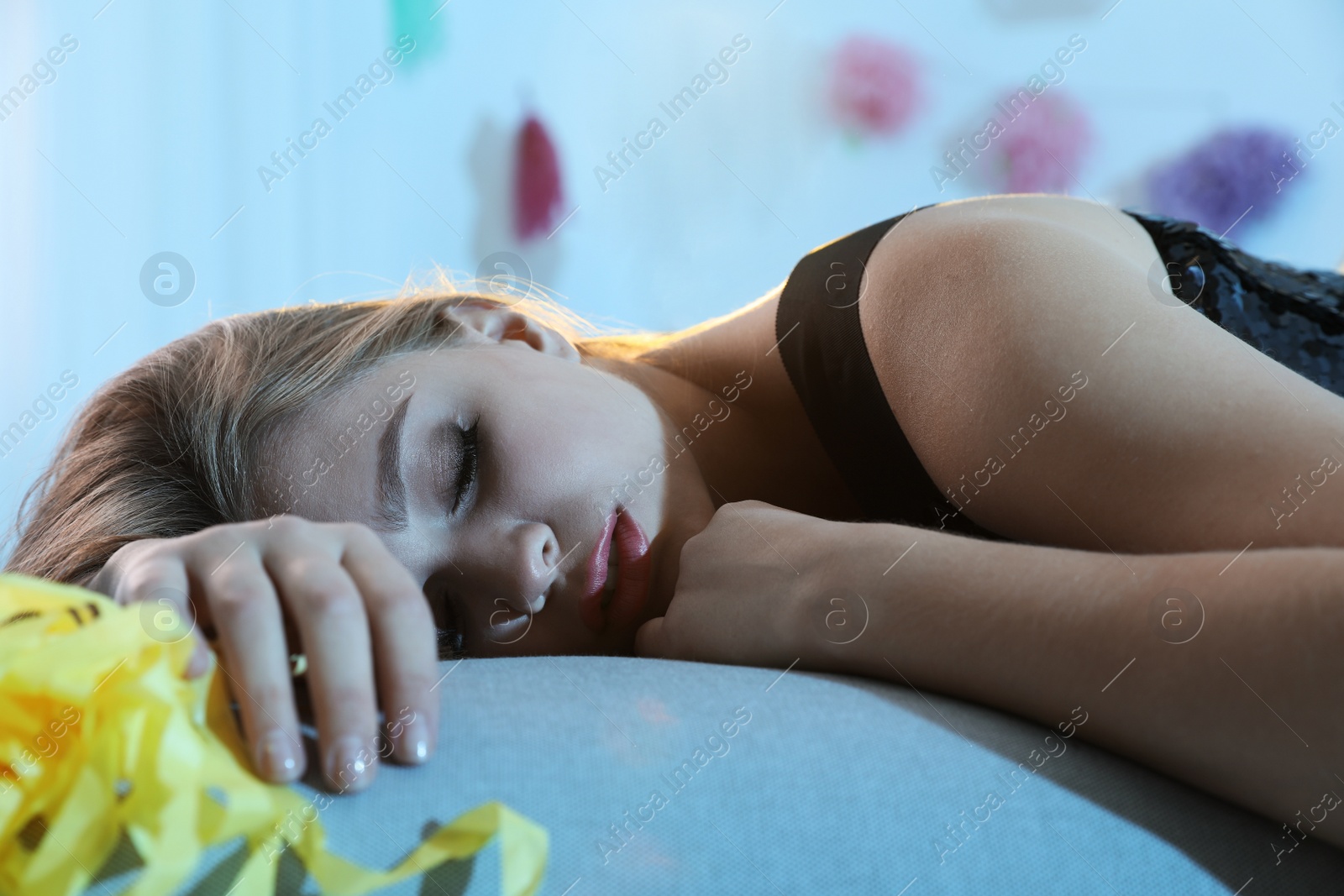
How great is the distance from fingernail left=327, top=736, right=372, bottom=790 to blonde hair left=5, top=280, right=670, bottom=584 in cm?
39

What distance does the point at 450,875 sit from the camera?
348 millimetres

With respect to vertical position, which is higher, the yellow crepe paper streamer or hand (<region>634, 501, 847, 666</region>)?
the yellow crepe paper streamer

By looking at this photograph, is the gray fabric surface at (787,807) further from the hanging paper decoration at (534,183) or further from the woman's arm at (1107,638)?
the hanging paper decoration at (534,183)

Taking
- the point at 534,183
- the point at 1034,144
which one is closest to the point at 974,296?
the point at 534,183

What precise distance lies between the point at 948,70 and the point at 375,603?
2.03 metres

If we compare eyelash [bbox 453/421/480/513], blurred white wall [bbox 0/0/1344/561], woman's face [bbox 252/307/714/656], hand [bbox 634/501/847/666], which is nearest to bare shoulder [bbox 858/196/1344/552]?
hand [bbox 634/501/847/666]

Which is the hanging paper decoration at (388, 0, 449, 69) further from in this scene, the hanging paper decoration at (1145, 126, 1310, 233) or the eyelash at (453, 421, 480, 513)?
the hanging paper decoration at (1145, 126, 1310, 233)

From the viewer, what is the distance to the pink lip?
76cm

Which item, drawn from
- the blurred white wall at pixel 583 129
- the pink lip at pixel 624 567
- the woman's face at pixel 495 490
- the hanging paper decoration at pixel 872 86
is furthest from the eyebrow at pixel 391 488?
the hanging paper decoration at pixel 872 86

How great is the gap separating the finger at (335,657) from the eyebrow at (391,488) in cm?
28

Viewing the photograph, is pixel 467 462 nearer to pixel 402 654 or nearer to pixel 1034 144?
pixel 402 654

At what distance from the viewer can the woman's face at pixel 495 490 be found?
0.73 metres

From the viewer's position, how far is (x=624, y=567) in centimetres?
77

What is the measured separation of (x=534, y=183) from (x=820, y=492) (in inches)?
50.8
